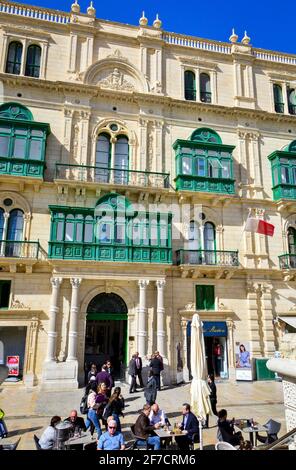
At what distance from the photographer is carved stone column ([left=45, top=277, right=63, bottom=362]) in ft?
58.2

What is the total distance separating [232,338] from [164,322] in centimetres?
459

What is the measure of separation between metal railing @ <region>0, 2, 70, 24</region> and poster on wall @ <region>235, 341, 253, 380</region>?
2422 centimetres

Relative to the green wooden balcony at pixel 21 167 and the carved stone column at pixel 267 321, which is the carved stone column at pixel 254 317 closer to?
the carved stone column at pixel 267 321

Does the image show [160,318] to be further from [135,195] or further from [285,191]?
[285,191]

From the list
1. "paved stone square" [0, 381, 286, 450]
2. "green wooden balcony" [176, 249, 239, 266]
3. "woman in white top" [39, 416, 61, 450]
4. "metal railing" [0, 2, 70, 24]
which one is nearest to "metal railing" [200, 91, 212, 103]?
"metal railing" [0, 2, 70, 24]

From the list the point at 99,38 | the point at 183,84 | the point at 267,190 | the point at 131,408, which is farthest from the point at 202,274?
the point at 99,38

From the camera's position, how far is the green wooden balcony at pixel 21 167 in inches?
757

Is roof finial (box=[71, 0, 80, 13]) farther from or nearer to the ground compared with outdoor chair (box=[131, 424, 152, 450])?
farther from the ground

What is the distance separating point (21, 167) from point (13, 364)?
10893 millimetres

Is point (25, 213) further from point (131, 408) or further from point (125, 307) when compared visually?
point (131, 408)

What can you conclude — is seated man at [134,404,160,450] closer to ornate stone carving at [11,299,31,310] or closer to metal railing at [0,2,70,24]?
ornate stone carving at [11,299,31,310]

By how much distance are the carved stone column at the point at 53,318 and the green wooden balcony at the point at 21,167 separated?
20.4ft

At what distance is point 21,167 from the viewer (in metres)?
19.4

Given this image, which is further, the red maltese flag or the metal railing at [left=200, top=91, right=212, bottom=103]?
the metal railing at [left=200, top=91, right=212, bottom=103]
